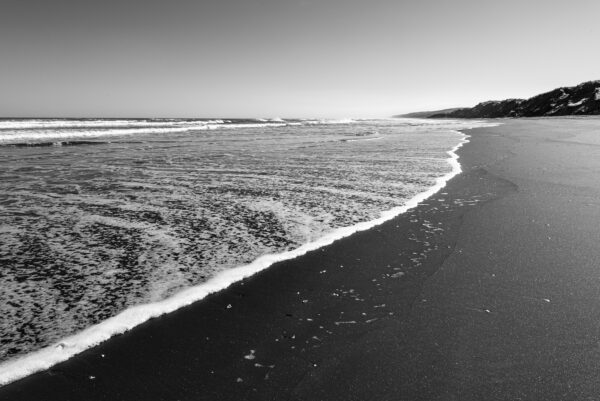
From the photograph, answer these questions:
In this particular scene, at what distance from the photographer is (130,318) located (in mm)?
2209

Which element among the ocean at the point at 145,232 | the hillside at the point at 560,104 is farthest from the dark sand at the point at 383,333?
the hillside at the point at 560,104

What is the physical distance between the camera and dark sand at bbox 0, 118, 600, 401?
166cm

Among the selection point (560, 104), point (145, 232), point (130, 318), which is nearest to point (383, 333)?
point (130, 318)

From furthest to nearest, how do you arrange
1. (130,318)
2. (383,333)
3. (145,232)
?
(145,232)
(130,318)
(383,333)

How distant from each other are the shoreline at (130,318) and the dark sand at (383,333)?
61 millimetres

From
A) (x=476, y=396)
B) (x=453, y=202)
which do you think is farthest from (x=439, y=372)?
(x=453, y=202)

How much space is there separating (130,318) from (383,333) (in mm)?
1501

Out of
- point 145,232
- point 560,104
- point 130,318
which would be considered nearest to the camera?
point 130,318

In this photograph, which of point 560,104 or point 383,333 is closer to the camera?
point 383,333

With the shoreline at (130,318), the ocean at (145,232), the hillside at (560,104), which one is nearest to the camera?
the shoreline at (130,318)

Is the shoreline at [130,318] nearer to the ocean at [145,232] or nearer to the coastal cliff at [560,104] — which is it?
the ocean at [145,232]

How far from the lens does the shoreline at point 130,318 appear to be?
1791mm

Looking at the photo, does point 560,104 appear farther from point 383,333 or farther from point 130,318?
point 130,318

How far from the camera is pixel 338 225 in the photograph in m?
4.09
